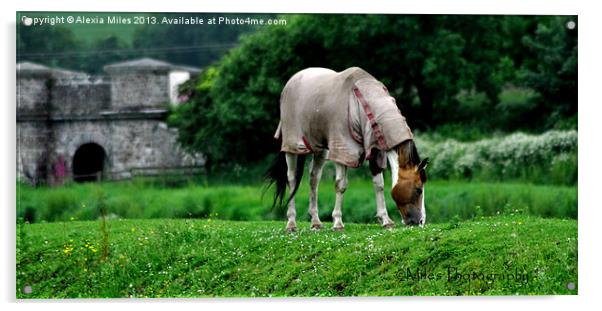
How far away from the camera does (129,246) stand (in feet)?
49.5

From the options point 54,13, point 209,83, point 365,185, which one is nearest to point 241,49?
point 209,83

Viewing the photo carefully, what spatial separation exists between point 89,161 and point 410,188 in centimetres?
503

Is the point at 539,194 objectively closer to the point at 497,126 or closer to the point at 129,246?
the point at 497,126

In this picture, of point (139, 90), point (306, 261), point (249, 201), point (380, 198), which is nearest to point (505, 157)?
point (249, 201)

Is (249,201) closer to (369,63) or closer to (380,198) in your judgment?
(369,63)

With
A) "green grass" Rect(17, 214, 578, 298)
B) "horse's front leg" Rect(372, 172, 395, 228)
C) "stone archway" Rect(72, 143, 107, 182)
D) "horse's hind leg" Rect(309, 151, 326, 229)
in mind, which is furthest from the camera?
"stone archway" Rect(72, 143, 107, 182)

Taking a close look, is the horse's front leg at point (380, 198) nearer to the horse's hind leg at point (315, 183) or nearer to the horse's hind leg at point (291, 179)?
the horse's hind leg at point (315, 183)

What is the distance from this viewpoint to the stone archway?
55.1 ft

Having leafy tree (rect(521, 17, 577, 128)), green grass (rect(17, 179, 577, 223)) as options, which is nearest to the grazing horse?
green grass (rect(17, 179, 577, 223))

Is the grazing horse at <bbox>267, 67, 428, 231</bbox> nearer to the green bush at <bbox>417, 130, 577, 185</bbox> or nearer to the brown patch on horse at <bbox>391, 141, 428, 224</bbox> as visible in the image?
the brown patch on horse at <bbox>391, 141, 428, 224</bbox>

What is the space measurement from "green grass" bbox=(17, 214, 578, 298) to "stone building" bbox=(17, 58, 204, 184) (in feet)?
4.42

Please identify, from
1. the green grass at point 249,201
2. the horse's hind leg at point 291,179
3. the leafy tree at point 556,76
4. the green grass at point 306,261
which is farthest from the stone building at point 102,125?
the leafy tree at point 556,76

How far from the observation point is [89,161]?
17.0m

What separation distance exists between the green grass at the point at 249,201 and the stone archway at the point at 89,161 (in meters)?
0.18
